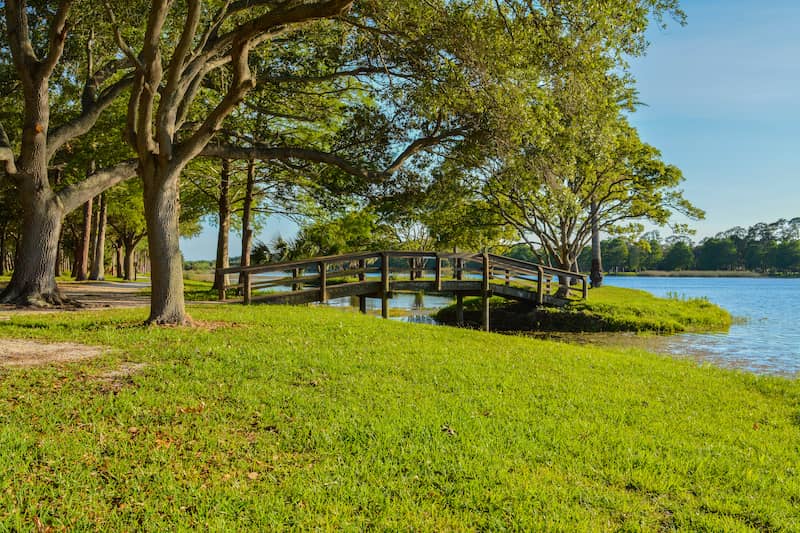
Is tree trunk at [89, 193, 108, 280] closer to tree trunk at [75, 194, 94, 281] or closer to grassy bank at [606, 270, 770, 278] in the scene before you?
tree trunk at [75, 194, 94, 281]

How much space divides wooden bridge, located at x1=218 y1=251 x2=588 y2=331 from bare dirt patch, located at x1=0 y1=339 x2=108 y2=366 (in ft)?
26.5

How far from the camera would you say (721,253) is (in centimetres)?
11844

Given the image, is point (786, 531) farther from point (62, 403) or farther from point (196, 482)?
point (62, 403)

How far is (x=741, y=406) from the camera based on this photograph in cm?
765

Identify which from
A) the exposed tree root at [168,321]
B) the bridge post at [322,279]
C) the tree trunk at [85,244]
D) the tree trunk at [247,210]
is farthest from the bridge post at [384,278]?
the tree trunk at [85,244]

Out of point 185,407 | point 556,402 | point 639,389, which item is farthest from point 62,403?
point 639,389

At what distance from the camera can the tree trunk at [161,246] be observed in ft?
35.2

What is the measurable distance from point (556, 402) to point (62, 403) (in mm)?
5716

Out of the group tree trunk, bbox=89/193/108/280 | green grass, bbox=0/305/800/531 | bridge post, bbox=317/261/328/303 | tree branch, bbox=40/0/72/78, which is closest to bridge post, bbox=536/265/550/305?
bridge post, bbox=317/261/328/303

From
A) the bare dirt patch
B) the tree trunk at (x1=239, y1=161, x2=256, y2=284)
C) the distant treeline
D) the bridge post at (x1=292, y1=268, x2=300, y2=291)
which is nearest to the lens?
the bare dirt patch

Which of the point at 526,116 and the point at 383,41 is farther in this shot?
the point at 383,41

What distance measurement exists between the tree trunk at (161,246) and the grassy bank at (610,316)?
656 inches

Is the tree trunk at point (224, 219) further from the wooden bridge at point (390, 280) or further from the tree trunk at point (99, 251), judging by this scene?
the tree trunk at point (99, 251)

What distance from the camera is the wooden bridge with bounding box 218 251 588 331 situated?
57.6 ft
